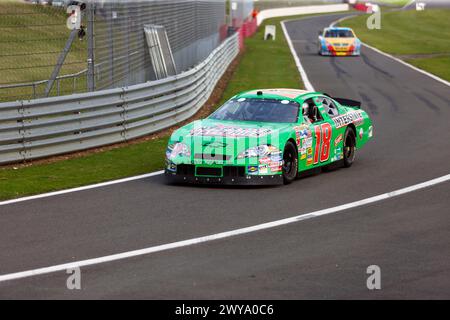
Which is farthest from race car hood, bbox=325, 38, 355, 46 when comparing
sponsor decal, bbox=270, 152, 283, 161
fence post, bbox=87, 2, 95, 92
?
sponsor decal, bbox=270, 152, 283, 161

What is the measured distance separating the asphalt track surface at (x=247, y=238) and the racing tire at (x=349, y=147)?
0.30 m

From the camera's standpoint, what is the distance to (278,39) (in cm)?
6094

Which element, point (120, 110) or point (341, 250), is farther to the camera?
point (120, 110)

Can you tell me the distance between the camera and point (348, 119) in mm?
16062

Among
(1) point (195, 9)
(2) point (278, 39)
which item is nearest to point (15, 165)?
(1) point (195, 9)

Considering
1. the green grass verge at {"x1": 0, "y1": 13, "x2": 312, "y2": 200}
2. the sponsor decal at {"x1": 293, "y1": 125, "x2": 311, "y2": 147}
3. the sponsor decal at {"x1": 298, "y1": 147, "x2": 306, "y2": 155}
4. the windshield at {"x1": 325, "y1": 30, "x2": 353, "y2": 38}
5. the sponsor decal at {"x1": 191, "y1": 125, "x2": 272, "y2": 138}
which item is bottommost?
the windshield at {"x1": 325, "y1": 30, "x2": 353, "y2": 38}

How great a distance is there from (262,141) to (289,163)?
62 centimetres

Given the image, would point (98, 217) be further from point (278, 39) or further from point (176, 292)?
point (278, 39)

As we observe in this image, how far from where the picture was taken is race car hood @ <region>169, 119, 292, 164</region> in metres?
13.5

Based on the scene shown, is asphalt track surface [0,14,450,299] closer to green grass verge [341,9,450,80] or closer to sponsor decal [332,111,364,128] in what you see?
sponsor decal [332,111,364,128]

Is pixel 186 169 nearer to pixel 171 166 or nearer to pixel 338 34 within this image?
pixel 171 166

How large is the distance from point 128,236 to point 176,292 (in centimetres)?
243

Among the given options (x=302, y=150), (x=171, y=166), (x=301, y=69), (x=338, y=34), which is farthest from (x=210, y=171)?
(x=338, y=34)

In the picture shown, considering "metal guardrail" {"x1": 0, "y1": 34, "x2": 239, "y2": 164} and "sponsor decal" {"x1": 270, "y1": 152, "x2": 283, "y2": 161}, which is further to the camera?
"metal guardrail" {"x1": 0, "y1": 34, "x2": 239, "y2": 164}
